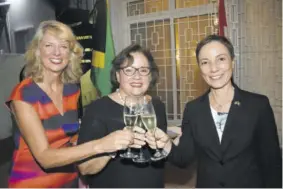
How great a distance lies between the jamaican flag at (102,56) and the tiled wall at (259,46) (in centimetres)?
162

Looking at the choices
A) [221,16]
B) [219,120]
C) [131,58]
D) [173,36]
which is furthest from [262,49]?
[131,58]

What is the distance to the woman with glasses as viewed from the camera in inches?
55.2

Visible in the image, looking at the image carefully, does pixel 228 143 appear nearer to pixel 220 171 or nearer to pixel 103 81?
pixel 220 171

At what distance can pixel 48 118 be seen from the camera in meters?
1.55

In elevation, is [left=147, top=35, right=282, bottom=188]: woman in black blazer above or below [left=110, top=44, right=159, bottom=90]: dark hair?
below

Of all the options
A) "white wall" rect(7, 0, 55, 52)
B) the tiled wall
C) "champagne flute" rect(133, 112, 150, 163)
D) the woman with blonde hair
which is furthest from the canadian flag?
"champagne flute" rect(133, 112, 150, 163)

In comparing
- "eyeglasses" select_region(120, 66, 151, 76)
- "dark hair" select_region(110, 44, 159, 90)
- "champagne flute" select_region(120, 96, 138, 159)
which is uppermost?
"dark hair" select_region(110, 44, 159, 90)

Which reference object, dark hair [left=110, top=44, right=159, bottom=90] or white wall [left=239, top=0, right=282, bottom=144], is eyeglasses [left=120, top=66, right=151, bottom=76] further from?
white wall [left=239, top=0, right=282, bottom=144]

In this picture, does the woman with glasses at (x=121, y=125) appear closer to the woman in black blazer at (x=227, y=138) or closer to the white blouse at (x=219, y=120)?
the woman in black blazer at (x=227, y=138)

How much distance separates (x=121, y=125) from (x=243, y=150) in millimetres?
Answer: 627

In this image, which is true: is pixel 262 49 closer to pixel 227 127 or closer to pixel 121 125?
pixel 227 127

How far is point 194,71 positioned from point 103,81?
1.52 meters

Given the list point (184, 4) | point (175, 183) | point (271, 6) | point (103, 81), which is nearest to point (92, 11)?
point (103, 81)

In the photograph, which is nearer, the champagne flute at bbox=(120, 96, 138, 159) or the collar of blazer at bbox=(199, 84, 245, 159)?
the champagne flute at bbox=(120, 96, 138, 159)
